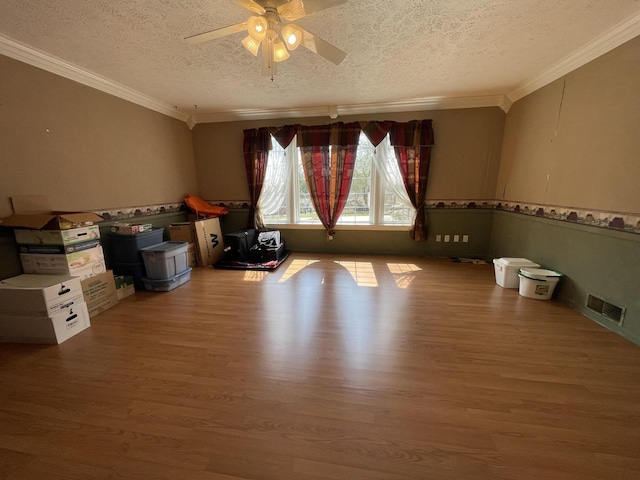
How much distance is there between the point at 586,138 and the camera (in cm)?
239

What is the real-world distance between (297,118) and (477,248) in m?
3.78

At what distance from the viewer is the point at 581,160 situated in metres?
2.44

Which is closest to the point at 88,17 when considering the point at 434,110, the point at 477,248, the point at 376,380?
the point at 376,380

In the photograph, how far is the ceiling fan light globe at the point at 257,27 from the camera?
1.64 m

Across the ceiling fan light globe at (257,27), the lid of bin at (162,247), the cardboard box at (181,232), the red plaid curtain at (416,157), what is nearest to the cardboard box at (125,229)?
the lid of bin at (162,247)

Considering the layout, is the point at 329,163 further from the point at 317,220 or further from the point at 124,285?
the point at 124,285

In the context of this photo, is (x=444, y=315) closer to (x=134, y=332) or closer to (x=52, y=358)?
(x=134, y=332)

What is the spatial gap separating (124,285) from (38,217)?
100 centimetres

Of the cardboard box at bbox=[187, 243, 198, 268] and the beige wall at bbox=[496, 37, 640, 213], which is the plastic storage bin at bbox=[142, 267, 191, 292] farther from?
the beige wall at bbox=[496, 37, 640, 213]

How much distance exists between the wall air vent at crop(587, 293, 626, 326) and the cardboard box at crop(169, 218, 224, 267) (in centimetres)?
467

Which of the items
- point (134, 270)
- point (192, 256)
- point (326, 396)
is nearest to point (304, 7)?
point (326, 396)

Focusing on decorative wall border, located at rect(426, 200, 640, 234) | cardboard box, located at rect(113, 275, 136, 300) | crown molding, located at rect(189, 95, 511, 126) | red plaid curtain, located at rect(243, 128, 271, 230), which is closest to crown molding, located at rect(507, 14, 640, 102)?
crown molding, located at rect(189, 95, 511, 126)

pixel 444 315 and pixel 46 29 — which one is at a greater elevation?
pixel 46 29

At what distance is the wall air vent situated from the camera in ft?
6.75
